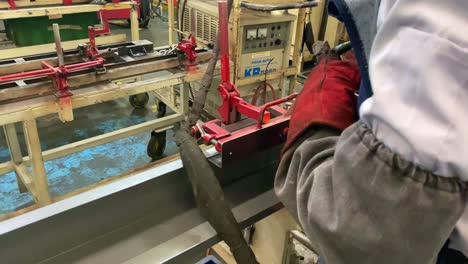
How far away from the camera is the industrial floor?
2.20 m

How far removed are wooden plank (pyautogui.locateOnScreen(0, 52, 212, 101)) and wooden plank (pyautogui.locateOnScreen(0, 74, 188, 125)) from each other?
32mm

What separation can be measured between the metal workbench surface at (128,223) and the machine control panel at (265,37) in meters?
1.43

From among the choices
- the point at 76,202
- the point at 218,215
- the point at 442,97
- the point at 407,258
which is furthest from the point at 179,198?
the point at 442,97

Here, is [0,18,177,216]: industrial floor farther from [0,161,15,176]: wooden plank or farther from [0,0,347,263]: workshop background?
[0,161,15,176]: wooden plank

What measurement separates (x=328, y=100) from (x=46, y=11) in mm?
2381

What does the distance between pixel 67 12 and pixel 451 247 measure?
2.65 metres

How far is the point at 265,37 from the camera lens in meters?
2.38

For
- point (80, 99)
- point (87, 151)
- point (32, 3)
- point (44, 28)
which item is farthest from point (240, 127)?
point (44, 28)

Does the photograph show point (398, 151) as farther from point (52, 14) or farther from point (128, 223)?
point (52, 14)

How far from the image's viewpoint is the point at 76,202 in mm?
788

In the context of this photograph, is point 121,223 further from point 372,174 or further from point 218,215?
point 372,174

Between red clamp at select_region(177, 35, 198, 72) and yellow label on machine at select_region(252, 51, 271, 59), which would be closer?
red clamp at select_region(177, 35, 198, 72)

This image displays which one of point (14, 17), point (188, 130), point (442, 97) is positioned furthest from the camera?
point (14, 17)

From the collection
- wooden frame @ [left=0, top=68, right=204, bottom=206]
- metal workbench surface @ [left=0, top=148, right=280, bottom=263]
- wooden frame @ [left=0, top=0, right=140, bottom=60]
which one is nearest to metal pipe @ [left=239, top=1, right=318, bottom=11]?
wooden frame @ [left=0, top=68, right=204, bottom=206]
